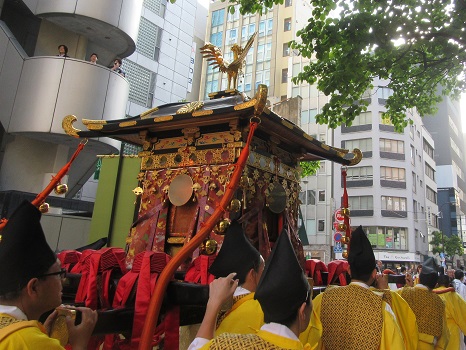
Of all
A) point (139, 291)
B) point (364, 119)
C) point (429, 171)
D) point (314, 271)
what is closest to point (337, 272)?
point (314, 271)

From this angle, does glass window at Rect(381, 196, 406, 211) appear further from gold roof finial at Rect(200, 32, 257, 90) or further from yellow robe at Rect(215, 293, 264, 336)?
yellow robe at Rect(215, 293, 264, 336)

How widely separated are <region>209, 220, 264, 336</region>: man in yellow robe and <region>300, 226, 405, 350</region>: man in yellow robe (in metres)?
0.63

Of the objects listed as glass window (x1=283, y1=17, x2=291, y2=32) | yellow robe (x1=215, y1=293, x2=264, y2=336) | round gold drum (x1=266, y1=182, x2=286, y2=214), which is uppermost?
glass window (x1=283, y1=17, x2=291, y2=32)

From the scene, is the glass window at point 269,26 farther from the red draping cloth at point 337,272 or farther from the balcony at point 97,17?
the red draping cloth at point 337,272

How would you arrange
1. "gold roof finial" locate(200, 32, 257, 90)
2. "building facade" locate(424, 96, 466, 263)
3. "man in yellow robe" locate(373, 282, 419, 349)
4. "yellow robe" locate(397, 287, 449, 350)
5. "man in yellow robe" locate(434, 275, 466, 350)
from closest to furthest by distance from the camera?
1. "man in yellow robe" locate(373, 282, 419, 349)
2. "yellow robe" locate(397, 287, 449, 350)
3. "man in yellow robe" locate(434, 275, 466, 350)
4. "gold roof finial" locate(200, 32, 257, 90)
5. "building facade" locate(424, 96, 466, 263)

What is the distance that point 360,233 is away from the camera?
358 centimetres

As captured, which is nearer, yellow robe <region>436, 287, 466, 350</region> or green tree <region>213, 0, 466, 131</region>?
yellow robe <region>436, 287, 466, 350</region>

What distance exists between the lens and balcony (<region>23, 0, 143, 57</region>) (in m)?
11.1

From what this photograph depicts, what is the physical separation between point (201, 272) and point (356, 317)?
165 centimetres

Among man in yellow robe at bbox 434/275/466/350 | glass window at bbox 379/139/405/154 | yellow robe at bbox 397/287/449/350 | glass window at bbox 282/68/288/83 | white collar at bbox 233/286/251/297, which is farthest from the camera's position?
glass window at bbox 282/68/288/83

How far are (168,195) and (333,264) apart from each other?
124 inches

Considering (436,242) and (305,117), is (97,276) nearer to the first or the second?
(305,117)

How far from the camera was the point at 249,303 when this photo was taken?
2.68 m

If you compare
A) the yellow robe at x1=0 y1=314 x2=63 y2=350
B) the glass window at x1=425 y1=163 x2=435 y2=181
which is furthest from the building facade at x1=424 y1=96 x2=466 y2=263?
the yellow robe at x1=0 y1=314 x2=63 y2=350
